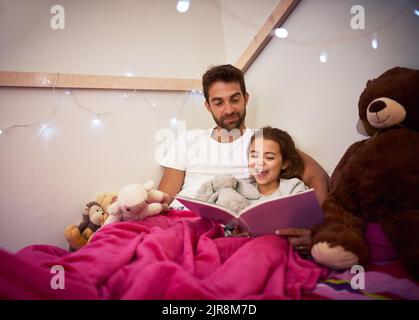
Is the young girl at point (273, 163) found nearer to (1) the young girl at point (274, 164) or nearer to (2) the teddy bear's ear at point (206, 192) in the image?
(1) the young girl at point (274, 164)

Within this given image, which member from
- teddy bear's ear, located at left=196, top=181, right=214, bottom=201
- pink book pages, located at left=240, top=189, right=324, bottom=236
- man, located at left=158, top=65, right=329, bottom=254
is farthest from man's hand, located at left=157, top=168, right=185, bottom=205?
pink book pages, located at left=240, top=189, right=324, bottom=236

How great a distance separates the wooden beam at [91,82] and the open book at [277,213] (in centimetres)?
86

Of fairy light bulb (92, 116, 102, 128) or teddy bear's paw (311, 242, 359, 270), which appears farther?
fairy light bulb (92, 116, 102, 128)

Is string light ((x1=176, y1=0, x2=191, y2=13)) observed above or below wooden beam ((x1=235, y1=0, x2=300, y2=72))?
above

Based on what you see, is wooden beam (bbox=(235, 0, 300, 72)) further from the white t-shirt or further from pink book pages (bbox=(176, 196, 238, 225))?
pink book pages (bbox=(176, 196, 238, 225))

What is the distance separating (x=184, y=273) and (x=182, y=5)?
5.13 ft

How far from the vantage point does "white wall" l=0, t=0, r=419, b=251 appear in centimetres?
107

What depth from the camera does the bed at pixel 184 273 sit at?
0.50 m

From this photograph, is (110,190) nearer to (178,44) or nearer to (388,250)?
(178,44)

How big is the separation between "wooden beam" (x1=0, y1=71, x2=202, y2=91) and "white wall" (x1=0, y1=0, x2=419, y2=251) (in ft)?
0.12

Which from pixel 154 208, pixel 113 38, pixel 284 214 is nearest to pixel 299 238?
pixel 284 214

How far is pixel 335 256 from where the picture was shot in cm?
63

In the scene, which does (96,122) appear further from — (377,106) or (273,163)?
(377,106)

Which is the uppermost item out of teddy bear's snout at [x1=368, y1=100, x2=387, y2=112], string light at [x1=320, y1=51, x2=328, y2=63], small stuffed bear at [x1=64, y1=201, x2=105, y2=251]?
string light at [x1=320, y1=51, x2=328, y2=63]
